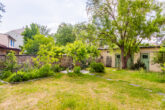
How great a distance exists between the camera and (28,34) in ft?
55.6

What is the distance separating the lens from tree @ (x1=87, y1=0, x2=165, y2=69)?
837cm

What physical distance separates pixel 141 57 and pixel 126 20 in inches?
199

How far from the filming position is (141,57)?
36.1ft

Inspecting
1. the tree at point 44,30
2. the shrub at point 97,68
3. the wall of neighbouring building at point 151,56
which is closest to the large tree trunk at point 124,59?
the wall of neighbouring building at point 151,56

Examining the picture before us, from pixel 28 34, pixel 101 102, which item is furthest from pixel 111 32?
pixel 28 34

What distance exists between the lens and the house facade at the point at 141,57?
32.9 ft

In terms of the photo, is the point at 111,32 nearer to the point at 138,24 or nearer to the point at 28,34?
the point at 138,24

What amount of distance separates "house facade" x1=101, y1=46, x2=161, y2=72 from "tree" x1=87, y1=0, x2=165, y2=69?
1.27 metres

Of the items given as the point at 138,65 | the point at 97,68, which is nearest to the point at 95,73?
the point at 97,68

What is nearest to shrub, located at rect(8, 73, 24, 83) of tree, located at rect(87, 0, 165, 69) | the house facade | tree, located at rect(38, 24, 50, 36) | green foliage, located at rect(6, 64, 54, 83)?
green foliage, located at rect(6, 64, 54, 83)

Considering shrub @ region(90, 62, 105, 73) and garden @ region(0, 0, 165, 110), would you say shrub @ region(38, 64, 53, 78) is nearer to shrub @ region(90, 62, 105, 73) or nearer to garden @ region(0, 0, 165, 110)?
garden @ region(0, 0, 165, 110)

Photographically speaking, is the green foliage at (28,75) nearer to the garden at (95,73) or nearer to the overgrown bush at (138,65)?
the garden at (95,73)

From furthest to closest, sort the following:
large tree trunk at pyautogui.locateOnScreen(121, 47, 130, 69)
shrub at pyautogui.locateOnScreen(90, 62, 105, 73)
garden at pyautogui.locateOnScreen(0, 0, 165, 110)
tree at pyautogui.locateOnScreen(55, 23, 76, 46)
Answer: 1. tree at pyautogui.locateOnScreen(55, 23, 76, 46)
2. large tree trunk at pyautogui.locateOnScreen(121, 47, 130, 69)
3. shrub at pyautogui.locateOnScreen(90, 62, 105, 73)
4. garden at pyautogui.locateOnScreen(0, 0, 165, 110)

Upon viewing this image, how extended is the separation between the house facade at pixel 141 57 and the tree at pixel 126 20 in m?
1.27
